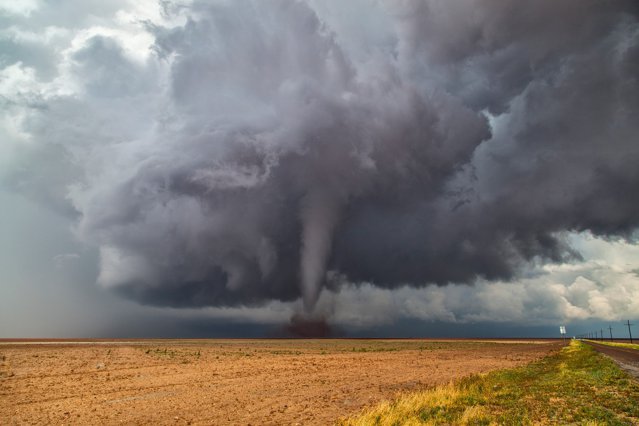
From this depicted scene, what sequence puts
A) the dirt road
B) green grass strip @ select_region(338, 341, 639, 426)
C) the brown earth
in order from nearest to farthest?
green grass strip @ select_region(338, 341, 639, 426) < the brown earth < the dirt road

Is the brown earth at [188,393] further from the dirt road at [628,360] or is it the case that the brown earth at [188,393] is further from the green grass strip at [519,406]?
the dirt road at [628,360]

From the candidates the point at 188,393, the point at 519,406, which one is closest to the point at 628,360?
the point at 519,406

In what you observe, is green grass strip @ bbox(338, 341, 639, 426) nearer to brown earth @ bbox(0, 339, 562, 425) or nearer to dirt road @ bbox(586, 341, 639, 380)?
brown earth @ bbox(0, 339, 562, 425)

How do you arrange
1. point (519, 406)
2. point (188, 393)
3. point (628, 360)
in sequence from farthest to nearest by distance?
point (628, 360) → point (188, 393) → point (519, 406)

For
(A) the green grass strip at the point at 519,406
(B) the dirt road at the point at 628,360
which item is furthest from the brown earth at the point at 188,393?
(B) the dirt road at the point at 628,360

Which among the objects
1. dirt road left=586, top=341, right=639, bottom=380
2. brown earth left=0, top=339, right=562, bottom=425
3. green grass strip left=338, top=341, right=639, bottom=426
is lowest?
dirt road left=586, top=341, right=639, bottom=380

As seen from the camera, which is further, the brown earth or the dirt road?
the dirt road

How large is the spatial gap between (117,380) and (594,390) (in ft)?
107

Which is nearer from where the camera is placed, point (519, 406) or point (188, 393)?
point (519, 406)

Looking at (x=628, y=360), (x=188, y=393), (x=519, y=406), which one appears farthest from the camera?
(x=628, y=360)

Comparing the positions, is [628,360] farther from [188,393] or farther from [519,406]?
[188,393]

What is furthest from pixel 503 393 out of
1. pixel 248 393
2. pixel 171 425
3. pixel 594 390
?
pixel 171 425

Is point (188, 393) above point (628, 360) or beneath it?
above

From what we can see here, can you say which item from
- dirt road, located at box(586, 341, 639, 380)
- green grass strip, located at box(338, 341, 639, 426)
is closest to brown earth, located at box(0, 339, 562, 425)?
green grass strip, located at box(338, 341, 639, 426)
